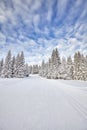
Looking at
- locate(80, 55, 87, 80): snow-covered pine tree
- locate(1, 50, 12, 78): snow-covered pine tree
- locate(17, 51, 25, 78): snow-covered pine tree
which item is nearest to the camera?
locate(80, 55, 87, 80): snow-covered pine tree

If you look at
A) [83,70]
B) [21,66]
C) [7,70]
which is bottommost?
[83,70]

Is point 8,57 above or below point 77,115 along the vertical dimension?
above

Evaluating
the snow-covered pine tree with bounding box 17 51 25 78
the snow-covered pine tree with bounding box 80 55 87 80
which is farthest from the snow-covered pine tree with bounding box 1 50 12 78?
the snow-covered pine tree with bounding box 80 55 87 80

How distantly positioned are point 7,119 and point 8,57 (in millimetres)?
35751

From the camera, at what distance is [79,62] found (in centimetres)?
3397

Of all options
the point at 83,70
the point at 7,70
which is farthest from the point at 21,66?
the point at 83,70

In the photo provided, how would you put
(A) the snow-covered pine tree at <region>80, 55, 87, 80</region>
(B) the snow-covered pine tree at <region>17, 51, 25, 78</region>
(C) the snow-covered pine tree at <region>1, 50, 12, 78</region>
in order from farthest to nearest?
(B) the snow-covered pine tree at <region>17, 51, 25, 78</region> < (C) the snow-covered pine tree at <region>1, 50, 12, 78</region> < (A) the snow-covered pine tree at <region>80, 55, 87, 80</region>

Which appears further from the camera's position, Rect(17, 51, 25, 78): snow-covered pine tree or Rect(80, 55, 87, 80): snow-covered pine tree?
Rect(17, 51, 25, 78): snow-covered pine tree

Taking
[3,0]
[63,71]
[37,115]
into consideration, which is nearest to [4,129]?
[37,115]

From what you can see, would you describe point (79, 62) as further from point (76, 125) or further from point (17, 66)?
point (76, 125)

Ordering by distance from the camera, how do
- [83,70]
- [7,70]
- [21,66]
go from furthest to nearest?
[21,66], [7,70], [83,70]

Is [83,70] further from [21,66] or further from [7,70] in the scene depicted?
[7,70]

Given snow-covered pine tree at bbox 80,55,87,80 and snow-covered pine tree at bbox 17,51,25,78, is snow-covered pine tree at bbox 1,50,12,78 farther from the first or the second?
snow-covered pine tree at bbox 80,55,87,80

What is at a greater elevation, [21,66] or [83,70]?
[21,66]
